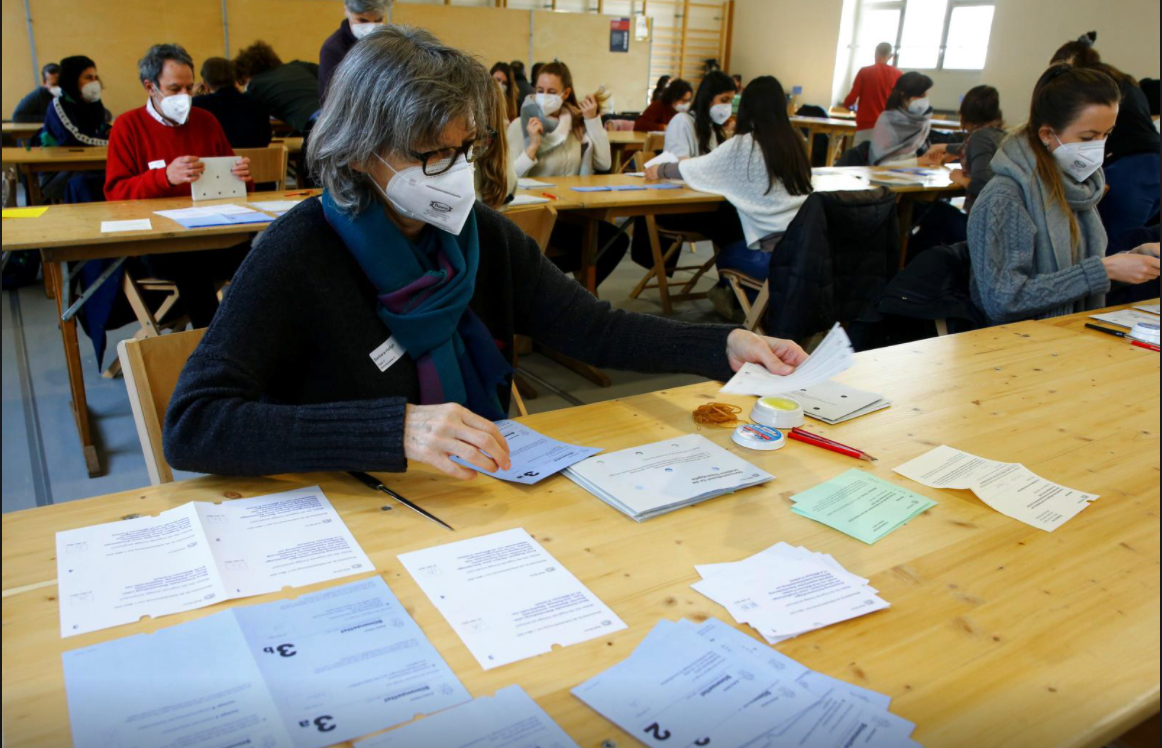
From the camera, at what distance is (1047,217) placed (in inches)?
93.0

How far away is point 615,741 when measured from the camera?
0.73 metres

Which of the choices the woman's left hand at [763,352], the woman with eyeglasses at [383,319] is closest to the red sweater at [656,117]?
the woman with eyeglasses at [383,319]

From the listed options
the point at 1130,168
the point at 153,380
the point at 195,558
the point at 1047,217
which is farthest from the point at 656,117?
the point at 195,558

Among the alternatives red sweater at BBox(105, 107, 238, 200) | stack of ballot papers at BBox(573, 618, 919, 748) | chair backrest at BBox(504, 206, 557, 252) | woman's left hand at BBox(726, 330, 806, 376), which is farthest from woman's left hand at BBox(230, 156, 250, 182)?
stack of ballot papers at BBox(573, 618, 919, 748)

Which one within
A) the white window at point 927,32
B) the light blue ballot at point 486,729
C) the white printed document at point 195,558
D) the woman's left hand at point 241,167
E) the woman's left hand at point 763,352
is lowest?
the white printed document at point 195,558

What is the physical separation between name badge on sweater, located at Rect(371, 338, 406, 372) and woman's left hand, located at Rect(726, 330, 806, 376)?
0.58m

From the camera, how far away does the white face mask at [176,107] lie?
3326 millimetres

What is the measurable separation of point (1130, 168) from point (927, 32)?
8725 mm

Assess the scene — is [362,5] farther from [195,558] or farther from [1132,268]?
[195,558]

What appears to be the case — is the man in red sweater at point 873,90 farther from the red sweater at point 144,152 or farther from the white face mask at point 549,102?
the red sweater at point 144,152

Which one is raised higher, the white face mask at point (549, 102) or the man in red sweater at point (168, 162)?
the white face mask at point (549, 102)

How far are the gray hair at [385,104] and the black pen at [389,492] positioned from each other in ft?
1.41

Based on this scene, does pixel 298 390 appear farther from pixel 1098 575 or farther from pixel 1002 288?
pixel 1002 288

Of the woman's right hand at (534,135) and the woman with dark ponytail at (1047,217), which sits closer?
the woman with dark ponytail at (1047,217)
